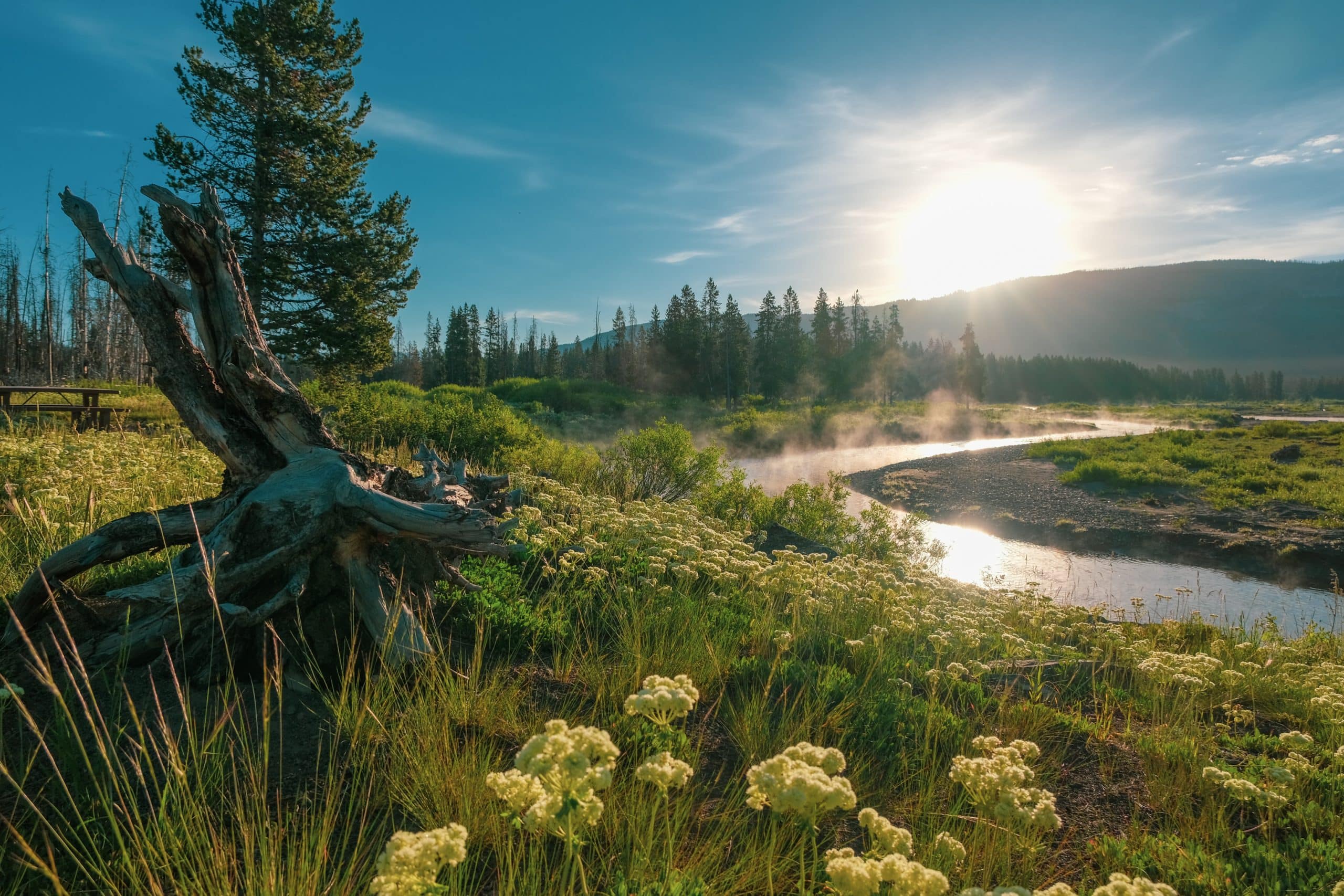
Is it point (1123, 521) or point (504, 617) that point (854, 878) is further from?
point (1123, 521)

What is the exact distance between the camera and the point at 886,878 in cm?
136

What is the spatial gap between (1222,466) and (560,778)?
28.1 m

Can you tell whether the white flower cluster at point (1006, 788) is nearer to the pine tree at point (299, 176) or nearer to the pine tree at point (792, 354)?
the pine tree at point (299, 176)

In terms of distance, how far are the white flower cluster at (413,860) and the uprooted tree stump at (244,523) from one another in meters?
1.80

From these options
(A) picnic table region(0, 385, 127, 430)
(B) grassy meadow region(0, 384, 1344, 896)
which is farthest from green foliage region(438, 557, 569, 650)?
(A) picnic table region(0, 385, 127, 430)

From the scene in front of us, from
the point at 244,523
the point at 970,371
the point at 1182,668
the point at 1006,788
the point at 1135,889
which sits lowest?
the point at 1182,668

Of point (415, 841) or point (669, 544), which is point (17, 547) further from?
point (415, 841)

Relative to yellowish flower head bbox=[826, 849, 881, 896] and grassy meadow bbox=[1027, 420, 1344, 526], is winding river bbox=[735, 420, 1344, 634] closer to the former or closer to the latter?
grassy meadow bbox=[1027, 420, 1344, 526]

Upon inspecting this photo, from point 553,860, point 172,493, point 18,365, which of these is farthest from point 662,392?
point 553,860

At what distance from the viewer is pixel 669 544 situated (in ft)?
15.8

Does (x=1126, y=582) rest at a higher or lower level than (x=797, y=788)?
lower

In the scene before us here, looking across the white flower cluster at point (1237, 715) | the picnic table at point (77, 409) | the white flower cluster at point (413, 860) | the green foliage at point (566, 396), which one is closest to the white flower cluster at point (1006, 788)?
the white flower cluster at point (413, 860)

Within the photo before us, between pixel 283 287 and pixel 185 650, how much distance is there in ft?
55.7

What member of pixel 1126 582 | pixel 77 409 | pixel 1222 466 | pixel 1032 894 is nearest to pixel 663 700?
pixel 1032 894
